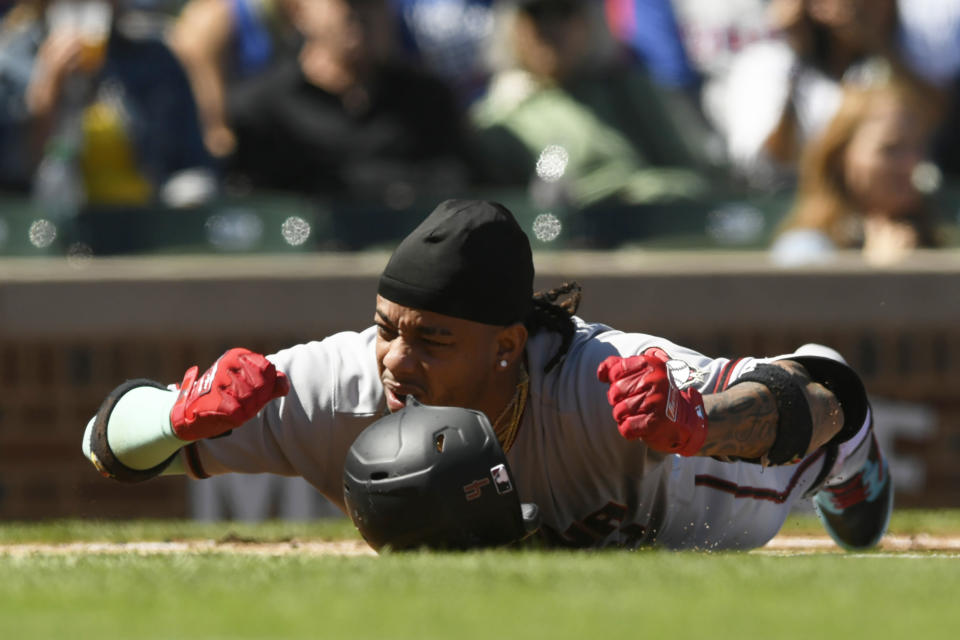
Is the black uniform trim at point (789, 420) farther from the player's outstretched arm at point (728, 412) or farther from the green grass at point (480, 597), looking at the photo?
the green grass at point (480, 597)

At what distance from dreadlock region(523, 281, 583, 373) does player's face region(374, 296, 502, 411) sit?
0.25 metres

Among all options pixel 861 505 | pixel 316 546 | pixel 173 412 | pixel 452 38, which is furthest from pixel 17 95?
pixel 861 505

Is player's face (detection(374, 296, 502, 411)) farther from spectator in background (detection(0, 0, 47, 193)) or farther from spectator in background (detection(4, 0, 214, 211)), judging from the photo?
spectator in background (detection(0, 0, 47, 193))

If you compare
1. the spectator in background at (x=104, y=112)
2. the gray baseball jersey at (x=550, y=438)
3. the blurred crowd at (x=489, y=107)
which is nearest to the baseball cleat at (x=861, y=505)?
the gray baseball jersey at (x=550, y=438)

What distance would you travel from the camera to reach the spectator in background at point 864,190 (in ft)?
26.8

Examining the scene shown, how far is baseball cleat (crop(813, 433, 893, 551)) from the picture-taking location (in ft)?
17.8

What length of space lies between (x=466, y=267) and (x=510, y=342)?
0.29 meters

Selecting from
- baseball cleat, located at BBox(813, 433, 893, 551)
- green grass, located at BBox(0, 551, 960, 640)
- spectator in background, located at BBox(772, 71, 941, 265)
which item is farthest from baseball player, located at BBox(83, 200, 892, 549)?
spectator in background, located at BBox(772, 71, 941, 265)

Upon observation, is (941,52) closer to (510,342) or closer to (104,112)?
(104,112)

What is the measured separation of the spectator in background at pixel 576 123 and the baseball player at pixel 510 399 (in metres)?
4.00

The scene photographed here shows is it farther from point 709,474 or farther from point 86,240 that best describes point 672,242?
point 709,474

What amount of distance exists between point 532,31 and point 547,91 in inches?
13.4

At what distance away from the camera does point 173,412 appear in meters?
4.22

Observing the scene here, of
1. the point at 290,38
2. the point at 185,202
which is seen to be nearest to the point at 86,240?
the point at 185,202
